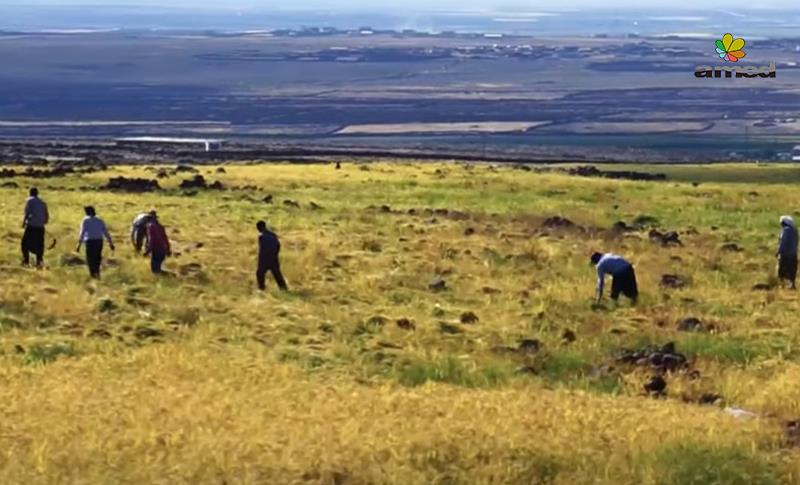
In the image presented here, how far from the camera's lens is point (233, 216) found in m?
36.9

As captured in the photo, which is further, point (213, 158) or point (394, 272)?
point (213, 158)

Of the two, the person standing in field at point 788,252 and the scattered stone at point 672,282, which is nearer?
the person standing in field at point 788,252

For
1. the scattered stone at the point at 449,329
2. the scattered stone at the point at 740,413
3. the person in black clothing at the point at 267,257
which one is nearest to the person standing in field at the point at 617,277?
the scattered stone at the point at 449,329

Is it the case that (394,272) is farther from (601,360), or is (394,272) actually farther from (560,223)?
(560,223)

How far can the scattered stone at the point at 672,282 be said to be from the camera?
85.1 ft

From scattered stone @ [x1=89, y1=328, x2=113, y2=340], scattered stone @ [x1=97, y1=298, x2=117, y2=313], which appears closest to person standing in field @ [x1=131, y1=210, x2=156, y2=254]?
scattered stone @ [x1=97, y1=298, x2=117, y2=313]

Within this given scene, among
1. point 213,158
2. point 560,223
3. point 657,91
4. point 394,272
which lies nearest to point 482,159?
point 213,158

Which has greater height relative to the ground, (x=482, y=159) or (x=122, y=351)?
(x=122, y=351)

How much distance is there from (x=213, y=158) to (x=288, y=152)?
977cm

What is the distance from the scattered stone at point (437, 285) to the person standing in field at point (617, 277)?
3034 millimetres

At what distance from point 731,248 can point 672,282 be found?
698cm

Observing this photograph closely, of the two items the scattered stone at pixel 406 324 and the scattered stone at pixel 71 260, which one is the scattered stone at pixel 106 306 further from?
the scattered stone at pixel 71 260

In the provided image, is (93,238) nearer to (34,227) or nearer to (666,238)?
(34,227)

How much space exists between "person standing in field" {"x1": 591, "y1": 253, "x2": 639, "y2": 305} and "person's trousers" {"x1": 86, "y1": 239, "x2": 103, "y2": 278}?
8003mm
